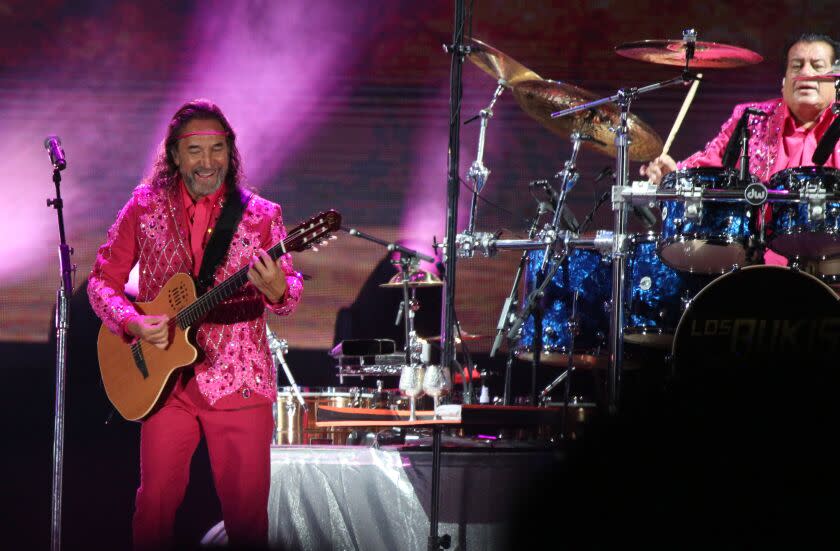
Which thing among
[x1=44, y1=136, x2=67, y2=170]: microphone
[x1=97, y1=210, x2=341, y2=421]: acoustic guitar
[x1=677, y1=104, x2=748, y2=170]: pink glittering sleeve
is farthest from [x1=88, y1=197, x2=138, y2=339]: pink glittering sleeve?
[x1=677, y1=104, x2=748, y2=170]: pink glittering sleeve

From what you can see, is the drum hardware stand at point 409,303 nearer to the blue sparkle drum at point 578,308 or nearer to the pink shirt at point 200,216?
the blue sparkle drum at point 578,308

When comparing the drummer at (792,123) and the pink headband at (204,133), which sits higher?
the drummer at (792,123)

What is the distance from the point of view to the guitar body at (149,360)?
11.3ft

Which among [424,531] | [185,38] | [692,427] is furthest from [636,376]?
[692,427]

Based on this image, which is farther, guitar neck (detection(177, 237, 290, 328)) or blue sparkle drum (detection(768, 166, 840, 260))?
blue sparkle drum (detection(768, 166, 840, 260))

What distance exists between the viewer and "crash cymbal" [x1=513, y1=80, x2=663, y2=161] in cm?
511

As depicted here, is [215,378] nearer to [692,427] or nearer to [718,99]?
[692,427]

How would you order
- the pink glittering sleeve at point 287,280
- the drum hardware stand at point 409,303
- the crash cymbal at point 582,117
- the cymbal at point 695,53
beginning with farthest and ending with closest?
the drum hardware stand at point 409,303 → the crash cymbal at point 582,117 → the cymbal at point 695,53 → the pink glittering sleeve at point 287,280

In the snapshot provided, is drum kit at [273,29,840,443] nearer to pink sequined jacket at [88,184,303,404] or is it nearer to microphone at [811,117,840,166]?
microphone at [811,117,840,166]

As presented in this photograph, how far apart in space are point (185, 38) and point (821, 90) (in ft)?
Answer: 13.0

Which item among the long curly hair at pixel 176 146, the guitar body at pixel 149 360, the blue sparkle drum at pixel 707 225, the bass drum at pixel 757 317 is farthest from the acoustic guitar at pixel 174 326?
the blue sparkle drum at pixel 707 225

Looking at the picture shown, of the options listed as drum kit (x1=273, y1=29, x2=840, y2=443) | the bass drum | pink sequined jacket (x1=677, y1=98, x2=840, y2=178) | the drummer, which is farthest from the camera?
pink sequined jacket (x1=677, y1=98, x2=840, y2=178)

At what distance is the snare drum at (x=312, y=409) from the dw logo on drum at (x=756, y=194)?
2.82 m

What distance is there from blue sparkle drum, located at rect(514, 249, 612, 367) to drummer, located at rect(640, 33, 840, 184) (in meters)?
0.63
